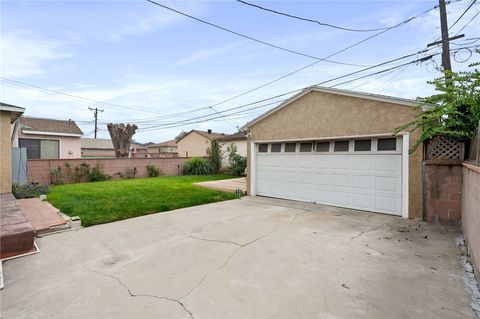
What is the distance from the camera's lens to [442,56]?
9.12 meters

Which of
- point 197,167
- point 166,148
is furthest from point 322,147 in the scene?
point 166,148

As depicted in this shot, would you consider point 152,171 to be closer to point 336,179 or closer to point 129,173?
point 129,173

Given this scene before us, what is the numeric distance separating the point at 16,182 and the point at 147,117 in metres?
25.9

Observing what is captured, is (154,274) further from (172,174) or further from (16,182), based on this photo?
(172,174)

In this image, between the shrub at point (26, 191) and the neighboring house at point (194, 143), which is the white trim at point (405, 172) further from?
the neighboring house at point (194, 143)

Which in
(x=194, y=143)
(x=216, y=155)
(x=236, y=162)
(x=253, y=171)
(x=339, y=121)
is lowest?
(x=253, y=171)

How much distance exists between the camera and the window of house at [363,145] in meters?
6.92

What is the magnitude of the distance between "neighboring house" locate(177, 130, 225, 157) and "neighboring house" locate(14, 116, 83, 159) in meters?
9.84

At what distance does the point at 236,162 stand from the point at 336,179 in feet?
33.2

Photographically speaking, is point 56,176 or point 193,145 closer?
point 56,176

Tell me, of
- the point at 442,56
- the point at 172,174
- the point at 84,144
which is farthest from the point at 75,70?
the point at 84,144

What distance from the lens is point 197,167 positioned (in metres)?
18.4

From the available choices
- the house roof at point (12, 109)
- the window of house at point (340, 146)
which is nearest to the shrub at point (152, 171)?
the house roof at point (12, 109)

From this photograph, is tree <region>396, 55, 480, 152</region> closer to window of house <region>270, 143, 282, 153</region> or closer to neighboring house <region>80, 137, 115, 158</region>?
window of house <region>270, 143, 282, 153</region>
